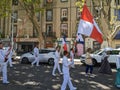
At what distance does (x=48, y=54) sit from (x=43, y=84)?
12316 millimetres

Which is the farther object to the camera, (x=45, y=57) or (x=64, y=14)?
(x=64, y=14)

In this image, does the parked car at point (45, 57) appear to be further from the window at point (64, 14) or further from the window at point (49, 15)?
the window at point (49, 15)

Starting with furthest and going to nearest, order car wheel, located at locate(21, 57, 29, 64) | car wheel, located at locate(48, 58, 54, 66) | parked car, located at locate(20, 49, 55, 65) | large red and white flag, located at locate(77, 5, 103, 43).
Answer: car wheel, located at locate(21, 57, 29, 64) < parked car, located at locate(20, 49, 55, 65) < car wheel, located at locate(48, 58, 54, 66) < large red and white flag, located at locate(77, 5, 103, 43)

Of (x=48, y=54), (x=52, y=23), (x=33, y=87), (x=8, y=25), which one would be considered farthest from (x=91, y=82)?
(x=8, y=25)

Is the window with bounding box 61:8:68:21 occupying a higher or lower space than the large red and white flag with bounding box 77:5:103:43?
higher

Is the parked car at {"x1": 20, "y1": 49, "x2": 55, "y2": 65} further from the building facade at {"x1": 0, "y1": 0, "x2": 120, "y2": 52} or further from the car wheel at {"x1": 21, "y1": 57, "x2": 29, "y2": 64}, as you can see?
the building facade at {"x1": 0, "y1": 0, "x2": 120, "y2": 52}

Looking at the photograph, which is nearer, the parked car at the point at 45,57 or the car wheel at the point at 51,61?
the car wheel at the point at 51,61

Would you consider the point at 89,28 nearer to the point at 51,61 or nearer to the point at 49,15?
the point at 51,61

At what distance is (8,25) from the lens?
54.6m

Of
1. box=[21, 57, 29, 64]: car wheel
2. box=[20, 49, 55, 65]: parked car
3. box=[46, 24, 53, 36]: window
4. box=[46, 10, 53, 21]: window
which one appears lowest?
box=[21, 57, 29, 64]: car wheel

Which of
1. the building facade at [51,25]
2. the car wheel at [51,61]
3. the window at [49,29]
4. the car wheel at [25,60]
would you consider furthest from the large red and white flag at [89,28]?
the window at [49,29]

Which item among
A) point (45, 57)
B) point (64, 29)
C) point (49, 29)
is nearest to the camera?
point (45, 57)

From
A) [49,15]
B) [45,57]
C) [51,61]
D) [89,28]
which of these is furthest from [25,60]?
[49,15]

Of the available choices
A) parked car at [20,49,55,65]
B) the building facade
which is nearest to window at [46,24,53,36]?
the building facade
